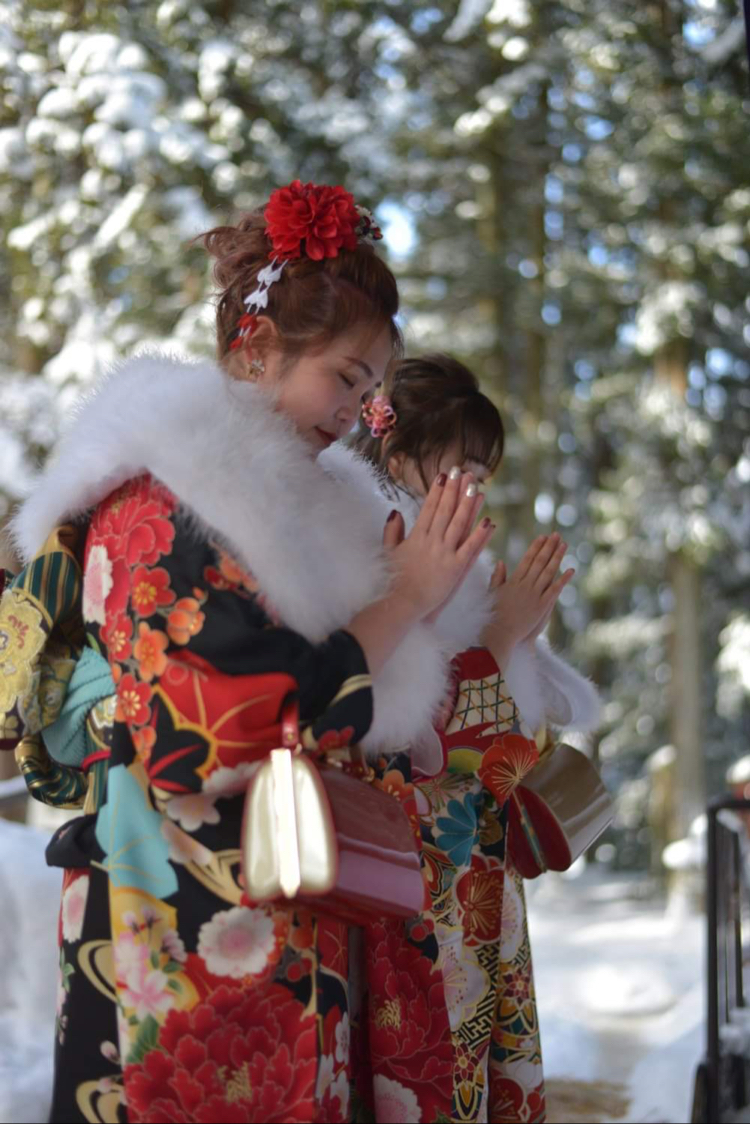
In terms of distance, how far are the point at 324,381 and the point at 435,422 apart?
598 millimetres

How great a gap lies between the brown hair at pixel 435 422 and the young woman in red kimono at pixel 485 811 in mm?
35

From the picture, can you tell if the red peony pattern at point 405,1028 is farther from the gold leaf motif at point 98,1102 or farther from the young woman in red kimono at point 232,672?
the gold leaf motif at point 98,1102

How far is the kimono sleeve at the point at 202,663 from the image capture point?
137 centimetres

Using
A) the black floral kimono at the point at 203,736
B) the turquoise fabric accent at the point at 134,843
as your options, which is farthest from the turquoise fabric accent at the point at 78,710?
the turquoise fabric accent at the point at 134,843

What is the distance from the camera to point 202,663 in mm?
1396

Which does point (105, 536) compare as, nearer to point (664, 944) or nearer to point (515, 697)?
point (515, 697)

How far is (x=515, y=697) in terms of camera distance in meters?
2.04

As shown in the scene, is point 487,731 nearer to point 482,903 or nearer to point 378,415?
point 482,903

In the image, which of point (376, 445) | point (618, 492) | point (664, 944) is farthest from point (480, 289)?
point (376, 445)

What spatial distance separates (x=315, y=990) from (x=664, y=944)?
7802 mm

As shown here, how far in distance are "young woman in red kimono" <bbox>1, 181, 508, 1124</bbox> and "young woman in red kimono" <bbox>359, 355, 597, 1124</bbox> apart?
0.47 ft

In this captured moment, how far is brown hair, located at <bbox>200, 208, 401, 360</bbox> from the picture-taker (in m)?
1.65

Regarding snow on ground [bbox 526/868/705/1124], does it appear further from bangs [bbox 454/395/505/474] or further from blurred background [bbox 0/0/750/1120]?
bangs [bbox 454/395/505/474]

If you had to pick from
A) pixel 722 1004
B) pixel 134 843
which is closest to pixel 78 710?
pixel 134 843
